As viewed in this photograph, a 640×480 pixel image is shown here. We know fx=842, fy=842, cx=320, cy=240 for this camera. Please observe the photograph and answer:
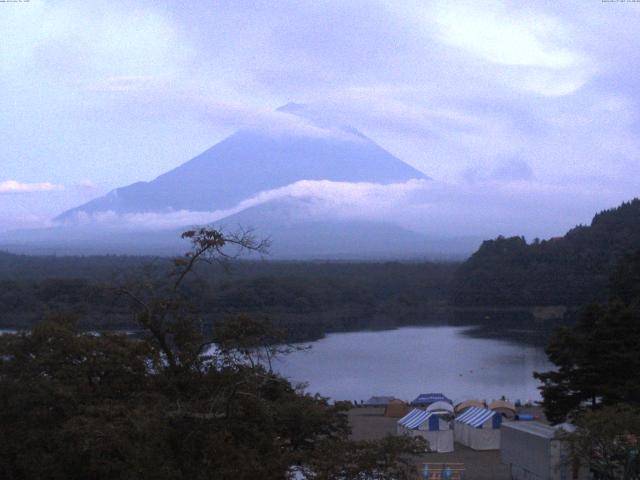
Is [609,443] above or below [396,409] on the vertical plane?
above

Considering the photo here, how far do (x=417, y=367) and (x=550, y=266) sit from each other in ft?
58.7

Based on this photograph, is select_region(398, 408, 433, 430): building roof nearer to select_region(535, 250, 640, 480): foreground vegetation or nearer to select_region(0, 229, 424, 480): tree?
select_region(535, 250, 640, 480): foreground vegetation

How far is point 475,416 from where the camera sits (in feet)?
33.3

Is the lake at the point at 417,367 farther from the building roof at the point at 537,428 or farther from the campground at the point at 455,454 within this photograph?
the building roof at the point at 537,428

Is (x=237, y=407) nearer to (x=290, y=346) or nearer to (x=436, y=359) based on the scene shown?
(x=290, y=346)

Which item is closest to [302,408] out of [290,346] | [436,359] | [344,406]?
[344,406]

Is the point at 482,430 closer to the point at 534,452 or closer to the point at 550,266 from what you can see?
the point at 534,452

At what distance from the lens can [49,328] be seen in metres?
4.75

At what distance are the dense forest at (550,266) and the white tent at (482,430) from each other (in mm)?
20867

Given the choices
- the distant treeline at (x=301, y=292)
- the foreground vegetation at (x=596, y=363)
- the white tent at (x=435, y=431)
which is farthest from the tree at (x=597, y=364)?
the distant treeline at (x=301, y=292)

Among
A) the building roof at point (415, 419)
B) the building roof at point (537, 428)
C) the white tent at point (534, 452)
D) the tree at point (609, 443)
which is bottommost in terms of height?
the building roof at point (415, 419)

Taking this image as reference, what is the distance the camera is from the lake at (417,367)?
16047mm

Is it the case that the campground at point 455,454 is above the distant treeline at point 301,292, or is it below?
below

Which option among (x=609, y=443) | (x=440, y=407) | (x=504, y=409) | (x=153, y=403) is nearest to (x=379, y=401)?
(x=440, y=407)
